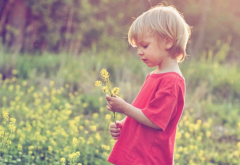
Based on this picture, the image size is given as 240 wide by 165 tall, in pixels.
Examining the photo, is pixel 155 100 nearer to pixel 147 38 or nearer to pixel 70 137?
pixel 147 38

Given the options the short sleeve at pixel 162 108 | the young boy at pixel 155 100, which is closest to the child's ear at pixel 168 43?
the young boy at pixel 155 100

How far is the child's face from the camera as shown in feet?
7.47

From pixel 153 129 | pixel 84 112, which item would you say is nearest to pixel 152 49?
pixel 153 129

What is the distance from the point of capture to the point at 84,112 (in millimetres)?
5668

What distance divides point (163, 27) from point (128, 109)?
53 cm

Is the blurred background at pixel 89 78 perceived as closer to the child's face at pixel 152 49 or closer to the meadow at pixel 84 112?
the meadow at pixel 84 112

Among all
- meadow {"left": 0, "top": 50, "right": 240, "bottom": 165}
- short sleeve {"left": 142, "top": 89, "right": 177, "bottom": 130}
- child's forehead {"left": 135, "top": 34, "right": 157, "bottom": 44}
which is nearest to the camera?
short sleeve {"left": 142, "top": 89, "right": 177, "bottom": 130}

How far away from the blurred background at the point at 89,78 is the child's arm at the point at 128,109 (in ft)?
1.62

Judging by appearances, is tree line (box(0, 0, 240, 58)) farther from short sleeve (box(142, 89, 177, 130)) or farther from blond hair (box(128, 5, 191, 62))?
short sleeve (box(142, 89, 177, 130))

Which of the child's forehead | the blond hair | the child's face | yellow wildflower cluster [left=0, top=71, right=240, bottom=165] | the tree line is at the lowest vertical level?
yellow wildflower cluster [left=0, top=71, right=240, bottom=165]

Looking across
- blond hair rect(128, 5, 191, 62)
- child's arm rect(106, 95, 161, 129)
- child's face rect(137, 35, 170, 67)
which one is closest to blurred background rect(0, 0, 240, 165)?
child's arm rect(106, 95, 161, 129)

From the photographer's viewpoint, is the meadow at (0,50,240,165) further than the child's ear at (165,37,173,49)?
Yes

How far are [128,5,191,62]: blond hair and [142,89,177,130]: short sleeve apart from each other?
32 cm

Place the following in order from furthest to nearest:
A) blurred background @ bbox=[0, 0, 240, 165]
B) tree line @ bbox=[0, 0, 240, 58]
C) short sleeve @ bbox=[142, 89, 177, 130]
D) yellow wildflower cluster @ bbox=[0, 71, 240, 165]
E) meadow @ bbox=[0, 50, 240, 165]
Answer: tree line @ bbox=[0, 0, 240, 58] < blurred background @ bbox=[0, 0, 240, 165] < meadow @ bbox=[0, 50, 240, 165] < yellow wildflower cluster @ bbox=[0, 71, 240, 165] < short sleeve @ bbox=[142, 89, 177, 130]
